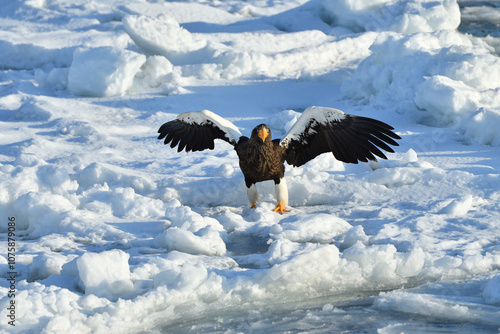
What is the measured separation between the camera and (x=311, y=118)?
6430 millimetres

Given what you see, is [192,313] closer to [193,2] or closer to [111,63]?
[111,63]

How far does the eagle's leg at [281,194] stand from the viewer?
656 centimetres

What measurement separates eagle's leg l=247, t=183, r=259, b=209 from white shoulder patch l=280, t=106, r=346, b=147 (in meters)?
0.45

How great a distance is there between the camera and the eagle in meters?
6.38

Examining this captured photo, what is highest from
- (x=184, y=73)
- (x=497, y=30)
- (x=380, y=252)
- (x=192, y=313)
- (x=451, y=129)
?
(x=497, y=30)

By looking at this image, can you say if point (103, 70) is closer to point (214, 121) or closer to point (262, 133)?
point (214, 121)

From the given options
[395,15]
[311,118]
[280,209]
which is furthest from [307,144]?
[395,15]

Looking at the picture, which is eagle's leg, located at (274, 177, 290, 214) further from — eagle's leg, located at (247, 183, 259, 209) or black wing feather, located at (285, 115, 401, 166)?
black wing feather, located at (285, 115, 401, 166)

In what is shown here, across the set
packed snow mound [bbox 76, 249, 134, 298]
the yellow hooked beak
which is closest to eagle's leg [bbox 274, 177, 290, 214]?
the yellow hooked beak

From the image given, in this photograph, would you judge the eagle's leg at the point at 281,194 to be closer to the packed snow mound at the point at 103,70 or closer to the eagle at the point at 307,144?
the eagle at the point at 307,144

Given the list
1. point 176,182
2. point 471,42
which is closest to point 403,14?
point 471,42

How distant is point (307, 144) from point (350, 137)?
0.41 metres

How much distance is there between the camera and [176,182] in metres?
7.01

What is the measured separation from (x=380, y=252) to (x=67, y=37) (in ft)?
27.7
